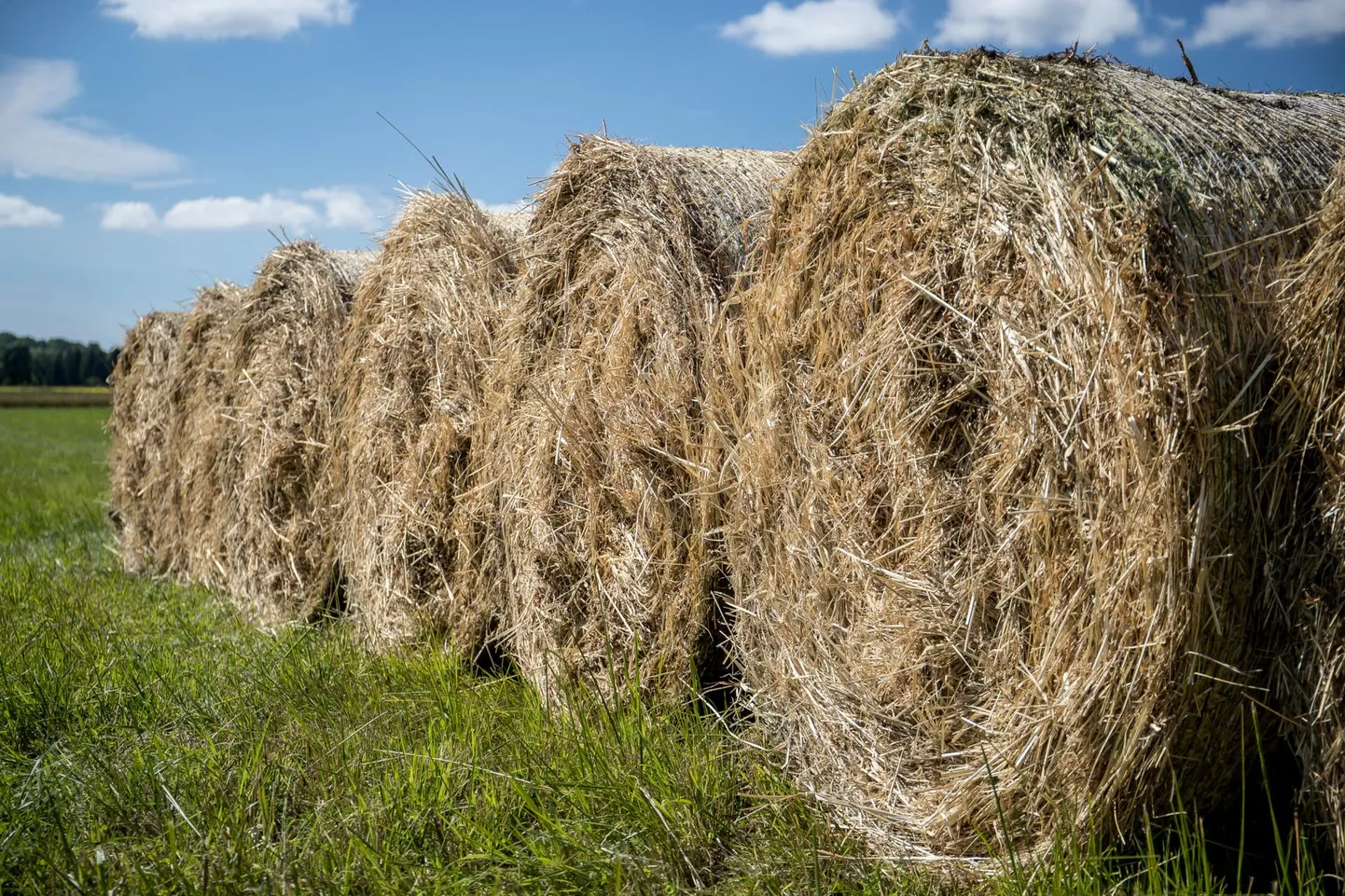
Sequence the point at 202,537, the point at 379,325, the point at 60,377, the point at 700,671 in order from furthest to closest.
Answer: the point at 60,377 < the point at 202,537 < the point at 379,325 < the point at 700,671

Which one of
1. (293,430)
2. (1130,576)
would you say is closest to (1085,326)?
(1130,576)

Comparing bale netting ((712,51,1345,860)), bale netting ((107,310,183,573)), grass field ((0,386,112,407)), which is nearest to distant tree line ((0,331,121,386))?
grass field ((0,386,112,407))

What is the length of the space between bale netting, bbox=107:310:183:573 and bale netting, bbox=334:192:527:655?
3.06 meters

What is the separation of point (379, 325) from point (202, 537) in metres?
2.60

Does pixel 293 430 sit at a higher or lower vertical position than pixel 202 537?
higher

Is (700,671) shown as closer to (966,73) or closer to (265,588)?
(966,73)

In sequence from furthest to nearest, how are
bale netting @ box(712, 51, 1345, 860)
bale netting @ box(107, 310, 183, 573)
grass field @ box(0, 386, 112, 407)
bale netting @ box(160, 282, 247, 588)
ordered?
grass field @ box(0, 386, 112, 407), bale netting @ box(107, 310, 183, 573), bale netting @ box(160, 282, 247, 588), bale netting @ box(712, 51, 1345, 860)

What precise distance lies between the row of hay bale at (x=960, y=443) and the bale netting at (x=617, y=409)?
0.05ft

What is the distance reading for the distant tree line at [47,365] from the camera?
7825 cm

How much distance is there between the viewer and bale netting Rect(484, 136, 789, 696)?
12.8 ft

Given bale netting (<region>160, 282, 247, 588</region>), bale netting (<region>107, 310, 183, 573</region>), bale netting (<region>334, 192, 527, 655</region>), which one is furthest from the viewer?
bale netting (<region>107, 310, 183, 573</region>)

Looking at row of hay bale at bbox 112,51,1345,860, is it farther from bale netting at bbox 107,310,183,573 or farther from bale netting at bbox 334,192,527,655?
bale netting at bbox 107,310,183,573

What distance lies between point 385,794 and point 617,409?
1601 mm

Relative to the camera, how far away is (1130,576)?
2.47 metres
